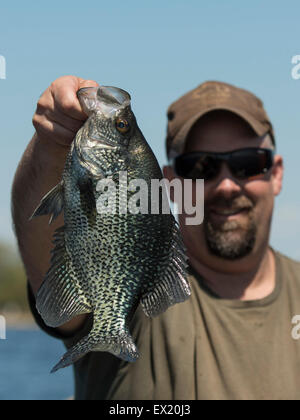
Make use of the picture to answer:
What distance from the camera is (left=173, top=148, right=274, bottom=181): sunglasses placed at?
16.3 feet

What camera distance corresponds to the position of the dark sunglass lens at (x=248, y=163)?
16.4ft

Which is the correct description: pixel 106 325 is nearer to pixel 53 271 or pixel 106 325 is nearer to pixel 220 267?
pixel 53 271

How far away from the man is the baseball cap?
1 centimetres

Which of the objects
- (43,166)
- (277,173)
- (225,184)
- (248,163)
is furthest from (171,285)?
(277,173)

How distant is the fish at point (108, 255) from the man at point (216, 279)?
2.88 ft

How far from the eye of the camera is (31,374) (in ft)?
112

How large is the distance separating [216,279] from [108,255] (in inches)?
105

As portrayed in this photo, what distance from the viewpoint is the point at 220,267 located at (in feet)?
16.5

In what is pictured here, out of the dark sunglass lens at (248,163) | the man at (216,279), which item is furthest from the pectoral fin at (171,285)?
the dark sunglass lens at (248,163)

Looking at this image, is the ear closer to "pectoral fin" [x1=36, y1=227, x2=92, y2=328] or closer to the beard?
the beard

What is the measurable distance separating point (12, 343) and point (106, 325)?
58471mm

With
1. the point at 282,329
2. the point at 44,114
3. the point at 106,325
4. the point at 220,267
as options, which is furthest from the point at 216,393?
the point at 44,114

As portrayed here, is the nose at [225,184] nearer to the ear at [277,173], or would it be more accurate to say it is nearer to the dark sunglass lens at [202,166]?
the dark sunglass lens at [202,166]

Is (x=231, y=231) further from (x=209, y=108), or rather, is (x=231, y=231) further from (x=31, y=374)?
(x=31, y=374)
